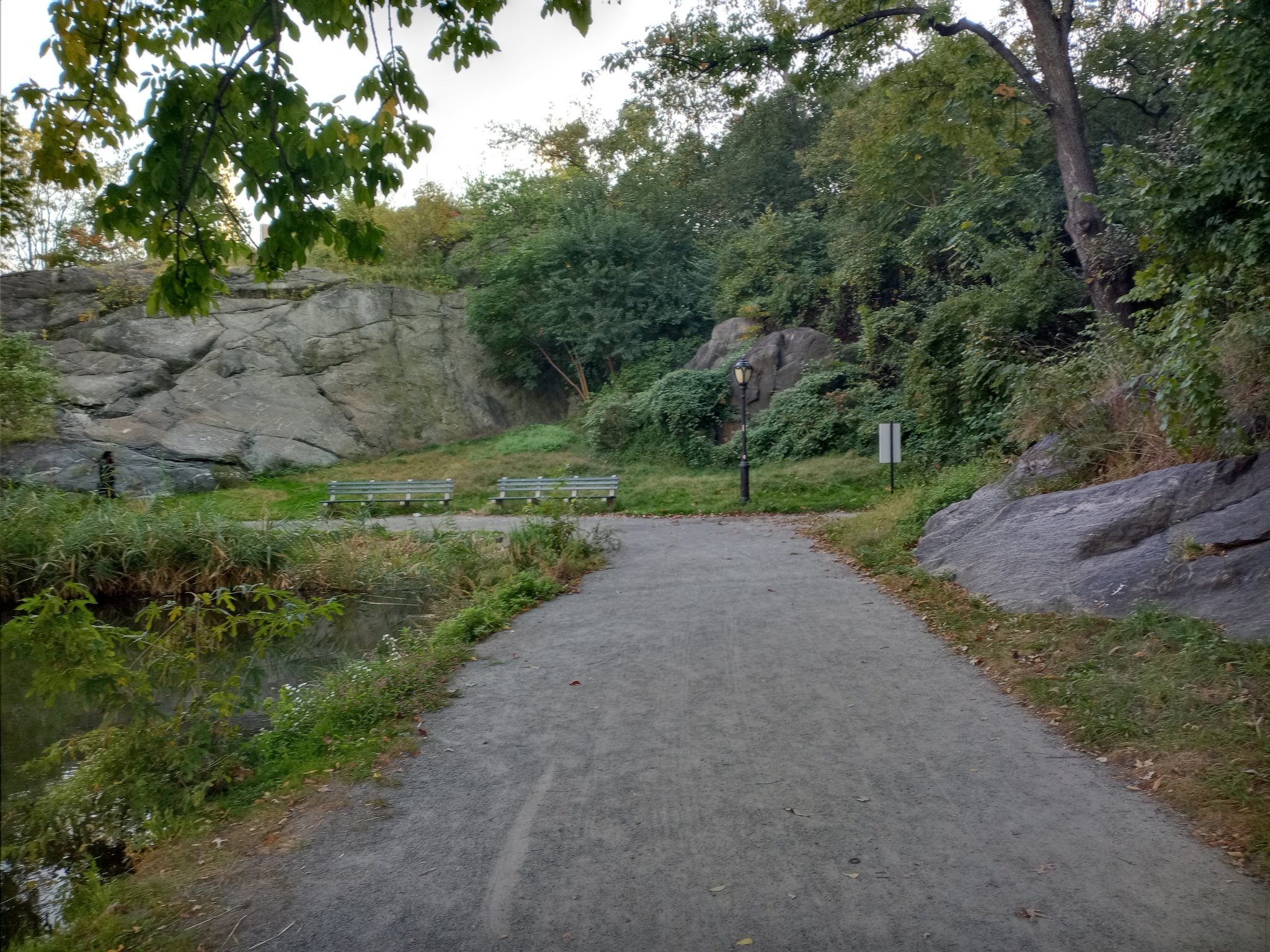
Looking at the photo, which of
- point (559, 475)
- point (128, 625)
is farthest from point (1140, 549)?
point (559, 475)

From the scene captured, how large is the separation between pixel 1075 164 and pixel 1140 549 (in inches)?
432

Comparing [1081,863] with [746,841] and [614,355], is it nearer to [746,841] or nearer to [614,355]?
[746,841]

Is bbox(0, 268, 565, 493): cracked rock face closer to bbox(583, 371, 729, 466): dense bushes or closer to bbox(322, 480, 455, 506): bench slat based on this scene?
bbox(322, 480, 455, 506): bench slat

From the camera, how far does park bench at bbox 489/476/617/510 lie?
2248 centimetres

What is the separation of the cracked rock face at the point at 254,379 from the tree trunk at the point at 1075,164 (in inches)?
870

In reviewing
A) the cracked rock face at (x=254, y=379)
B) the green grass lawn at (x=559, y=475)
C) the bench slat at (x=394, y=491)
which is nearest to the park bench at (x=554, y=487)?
the green grass lawn at (x=559, y=475)

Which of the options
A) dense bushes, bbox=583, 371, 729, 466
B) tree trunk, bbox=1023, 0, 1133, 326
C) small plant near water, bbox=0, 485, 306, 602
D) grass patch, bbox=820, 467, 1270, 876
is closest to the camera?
grass patch, bbox=820, 467, 1270, 876

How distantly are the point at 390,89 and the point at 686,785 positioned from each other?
4.39 metres

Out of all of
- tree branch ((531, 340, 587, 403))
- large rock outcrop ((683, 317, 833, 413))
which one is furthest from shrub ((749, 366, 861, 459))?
tree branch ((531, 340, 587, 403))

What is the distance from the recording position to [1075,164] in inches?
655

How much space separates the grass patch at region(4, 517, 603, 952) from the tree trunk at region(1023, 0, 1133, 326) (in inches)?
544

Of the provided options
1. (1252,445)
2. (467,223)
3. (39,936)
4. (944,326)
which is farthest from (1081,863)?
(467,223)

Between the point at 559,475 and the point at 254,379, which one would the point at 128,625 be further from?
the point at 254,379

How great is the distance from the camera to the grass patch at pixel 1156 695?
461 centimetres
